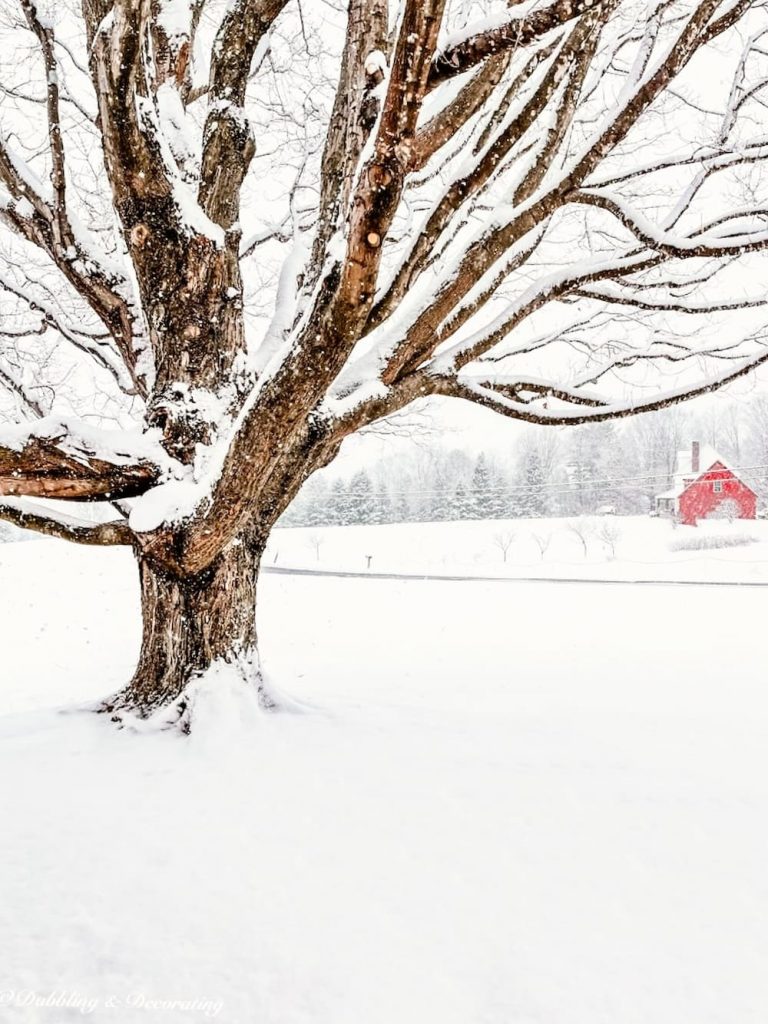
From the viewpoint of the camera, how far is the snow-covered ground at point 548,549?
23.5m

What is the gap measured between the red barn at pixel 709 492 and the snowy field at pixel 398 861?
34.5m

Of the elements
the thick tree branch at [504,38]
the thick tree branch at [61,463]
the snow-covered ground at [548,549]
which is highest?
the thick tree branch at [504,38]

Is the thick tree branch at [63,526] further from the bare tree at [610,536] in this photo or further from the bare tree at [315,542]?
the bare tree at [315,542]

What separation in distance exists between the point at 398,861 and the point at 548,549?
31.6m

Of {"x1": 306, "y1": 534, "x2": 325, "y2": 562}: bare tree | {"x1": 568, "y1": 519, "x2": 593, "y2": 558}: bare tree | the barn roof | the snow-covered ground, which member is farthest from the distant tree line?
{"x1": 568, "y1": 519, "x2": 593, "y2": 558}: bare tree

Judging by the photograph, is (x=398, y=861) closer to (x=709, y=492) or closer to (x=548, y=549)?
(x=548, y=549)

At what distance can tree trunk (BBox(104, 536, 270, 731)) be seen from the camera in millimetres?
3334

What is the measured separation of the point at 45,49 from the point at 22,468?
2.84m

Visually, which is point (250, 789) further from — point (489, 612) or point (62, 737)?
point (489, 612)

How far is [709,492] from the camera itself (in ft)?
116

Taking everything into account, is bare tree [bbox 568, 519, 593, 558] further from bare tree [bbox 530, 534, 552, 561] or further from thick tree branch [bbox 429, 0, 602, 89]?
thick tree branch [bbox 429, 0, 602, 89]

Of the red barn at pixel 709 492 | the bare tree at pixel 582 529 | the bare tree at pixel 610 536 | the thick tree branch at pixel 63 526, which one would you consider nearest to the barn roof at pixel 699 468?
the red barn at pixel 709 492

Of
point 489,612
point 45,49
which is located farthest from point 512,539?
point 45,49

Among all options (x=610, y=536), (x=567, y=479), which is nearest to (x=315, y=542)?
(x=610, y=536)
